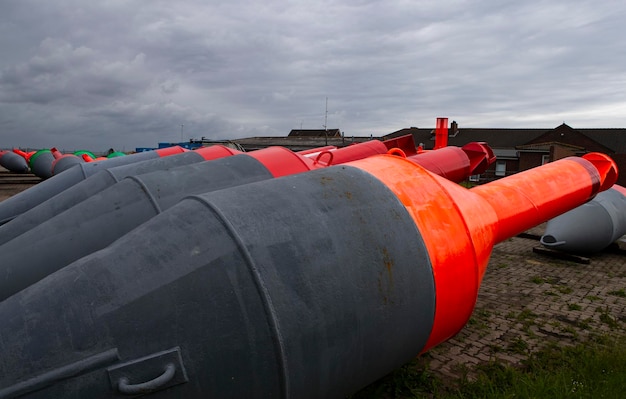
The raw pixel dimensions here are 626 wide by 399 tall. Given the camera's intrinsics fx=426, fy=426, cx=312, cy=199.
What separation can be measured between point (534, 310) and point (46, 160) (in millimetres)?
26590

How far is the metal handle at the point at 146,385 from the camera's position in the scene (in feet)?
4.50

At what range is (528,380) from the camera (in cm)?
328

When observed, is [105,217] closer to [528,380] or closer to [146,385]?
[146,385]

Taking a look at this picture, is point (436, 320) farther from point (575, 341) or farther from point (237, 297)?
point (575, 341)

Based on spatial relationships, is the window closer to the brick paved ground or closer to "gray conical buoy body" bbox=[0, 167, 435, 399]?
the brick paved ground


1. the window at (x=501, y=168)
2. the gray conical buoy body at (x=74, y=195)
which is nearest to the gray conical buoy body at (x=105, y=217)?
the gray conical buoy body at (x=74, y=195)

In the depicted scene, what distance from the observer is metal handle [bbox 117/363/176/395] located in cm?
137

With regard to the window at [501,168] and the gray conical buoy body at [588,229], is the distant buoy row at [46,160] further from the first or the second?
the window at [501,168]

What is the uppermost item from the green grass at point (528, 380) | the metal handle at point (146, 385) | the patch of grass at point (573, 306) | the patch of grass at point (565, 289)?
the metal handle at point (146, 385)

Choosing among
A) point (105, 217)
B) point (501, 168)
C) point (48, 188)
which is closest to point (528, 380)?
point (105, 217)

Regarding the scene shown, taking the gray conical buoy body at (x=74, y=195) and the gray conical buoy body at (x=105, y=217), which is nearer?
the gray conical buoy body at (x=105, y=217)

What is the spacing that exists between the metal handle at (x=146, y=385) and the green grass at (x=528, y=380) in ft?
6.57

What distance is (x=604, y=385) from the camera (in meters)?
3.17

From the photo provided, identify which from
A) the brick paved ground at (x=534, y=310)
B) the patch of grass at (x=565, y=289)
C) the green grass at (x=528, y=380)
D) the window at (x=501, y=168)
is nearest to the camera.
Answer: the green grass at (x=528, y=380)
